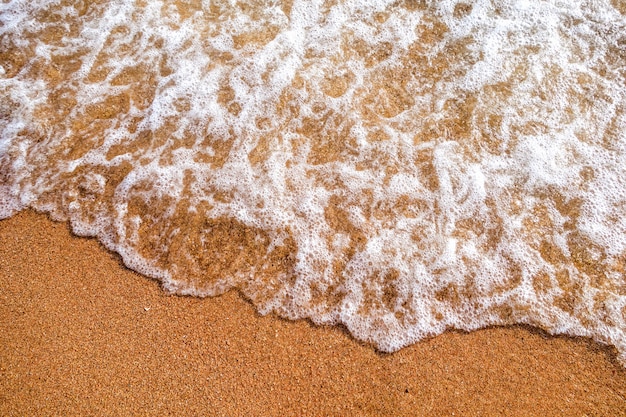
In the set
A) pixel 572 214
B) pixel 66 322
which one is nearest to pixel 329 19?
pixel 572 214

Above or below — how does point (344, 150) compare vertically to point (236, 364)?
above

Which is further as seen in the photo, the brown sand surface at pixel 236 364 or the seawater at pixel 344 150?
the seawater at pixel 344 150

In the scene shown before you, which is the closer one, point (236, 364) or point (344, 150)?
point (236, 364)

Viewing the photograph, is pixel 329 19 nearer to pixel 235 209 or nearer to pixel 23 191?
pixel 235 209

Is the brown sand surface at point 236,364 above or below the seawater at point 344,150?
below
